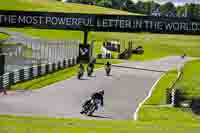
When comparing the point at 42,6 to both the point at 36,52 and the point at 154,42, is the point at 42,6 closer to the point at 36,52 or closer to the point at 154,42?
the point at 36,52

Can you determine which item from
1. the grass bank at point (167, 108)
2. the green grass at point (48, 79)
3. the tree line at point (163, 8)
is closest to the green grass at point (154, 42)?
the tree line at point (163, 8)

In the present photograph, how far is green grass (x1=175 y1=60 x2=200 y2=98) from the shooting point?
3115 cm

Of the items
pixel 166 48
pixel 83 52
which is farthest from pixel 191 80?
pixel 166 48

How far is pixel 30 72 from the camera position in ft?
103

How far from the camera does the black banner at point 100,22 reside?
27797 mm

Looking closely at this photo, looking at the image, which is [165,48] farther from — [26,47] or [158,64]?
[26,47]

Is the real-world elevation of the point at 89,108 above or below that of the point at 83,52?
below

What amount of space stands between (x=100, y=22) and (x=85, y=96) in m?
3.65

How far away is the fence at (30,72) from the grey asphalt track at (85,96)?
4.35ft

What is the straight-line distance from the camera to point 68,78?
3294cm

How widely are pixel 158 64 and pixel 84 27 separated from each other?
635 inches

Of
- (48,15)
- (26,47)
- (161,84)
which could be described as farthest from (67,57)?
(48,15)

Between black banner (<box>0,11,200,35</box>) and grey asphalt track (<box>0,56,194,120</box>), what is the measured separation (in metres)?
3.22

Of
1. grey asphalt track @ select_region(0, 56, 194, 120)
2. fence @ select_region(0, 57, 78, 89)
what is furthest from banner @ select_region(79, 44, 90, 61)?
fence @ select_region(0, 57, 78, 89)
